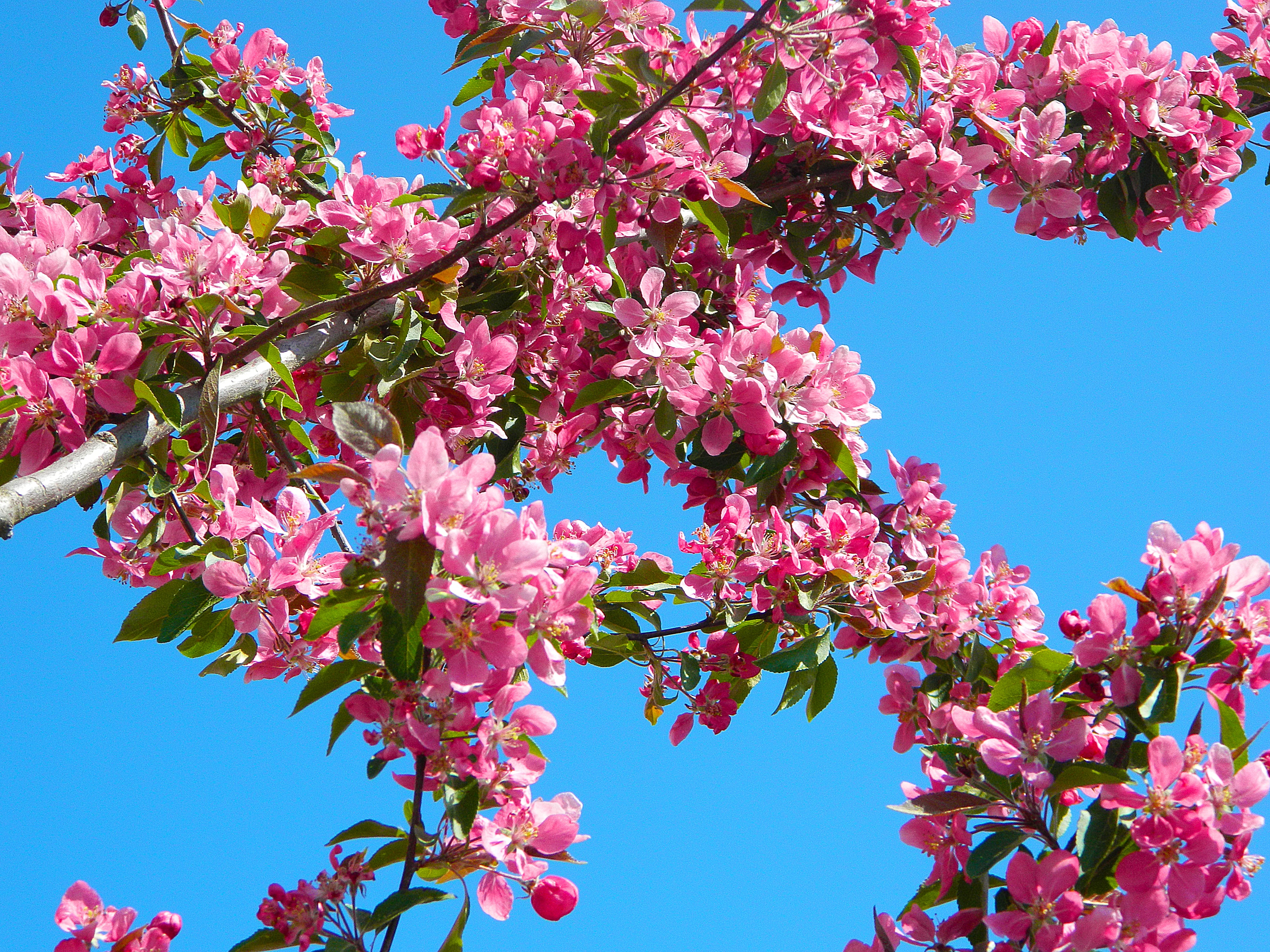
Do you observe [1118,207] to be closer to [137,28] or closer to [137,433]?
[137,433]

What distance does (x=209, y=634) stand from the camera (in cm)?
185

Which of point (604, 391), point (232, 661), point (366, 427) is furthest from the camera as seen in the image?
point (604, 391)

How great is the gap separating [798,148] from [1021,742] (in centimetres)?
162

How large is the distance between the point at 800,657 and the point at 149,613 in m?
1.38

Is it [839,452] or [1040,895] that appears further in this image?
[839,452]

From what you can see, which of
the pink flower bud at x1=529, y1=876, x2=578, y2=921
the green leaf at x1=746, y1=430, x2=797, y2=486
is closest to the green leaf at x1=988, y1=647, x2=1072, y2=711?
the green leaf at x1=746, y1=430, x2=797, y2=486

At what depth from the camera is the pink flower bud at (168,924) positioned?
1.63 m

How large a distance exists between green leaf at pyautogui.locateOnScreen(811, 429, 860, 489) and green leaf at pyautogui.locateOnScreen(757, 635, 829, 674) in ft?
1.23

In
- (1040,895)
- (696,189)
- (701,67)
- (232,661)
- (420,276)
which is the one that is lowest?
(1040,895)

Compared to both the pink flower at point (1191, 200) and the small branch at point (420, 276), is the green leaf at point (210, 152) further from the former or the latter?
the pink flower at point (1191, 200)

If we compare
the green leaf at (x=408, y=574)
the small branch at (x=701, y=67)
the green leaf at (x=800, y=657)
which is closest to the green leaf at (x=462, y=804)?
the green leaf at (x=408, y=574)

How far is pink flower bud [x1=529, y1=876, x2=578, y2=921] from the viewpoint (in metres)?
1.48

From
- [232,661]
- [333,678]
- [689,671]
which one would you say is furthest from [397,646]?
[689,671]

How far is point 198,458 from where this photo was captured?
6.83ft
